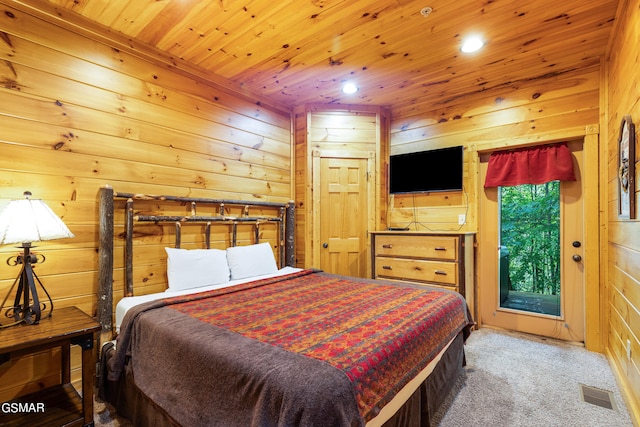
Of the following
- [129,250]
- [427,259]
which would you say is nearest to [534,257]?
[427,259]

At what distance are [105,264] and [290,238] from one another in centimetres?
188

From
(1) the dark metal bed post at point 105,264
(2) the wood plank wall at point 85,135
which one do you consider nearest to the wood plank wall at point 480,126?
(2) the wood plank wall at point 85,135

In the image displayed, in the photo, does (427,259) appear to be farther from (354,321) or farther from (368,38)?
(368,38)

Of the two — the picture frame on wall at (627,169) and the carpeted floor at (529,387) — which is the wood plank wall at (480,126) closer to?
the picture frame on wall at (627,169)

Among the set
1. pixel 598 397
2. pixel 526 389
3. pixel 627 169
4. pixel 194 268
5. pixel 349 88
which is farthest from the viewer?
pixel 349 88

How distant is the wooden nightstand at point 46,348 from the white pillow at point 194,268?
2.16ft

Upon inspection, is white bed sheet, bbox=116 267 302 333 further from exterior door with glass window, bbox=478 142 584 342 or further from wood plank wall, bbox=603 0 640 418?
wood plank wall, bbox=603 0 640 418

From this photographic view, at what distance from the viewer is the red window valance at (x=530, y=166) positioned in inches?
121

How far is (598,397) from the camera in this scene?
2111 millimetres

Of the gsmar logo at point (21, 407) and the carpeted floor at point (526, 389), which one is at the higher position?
the gsmar logo at point (21, 407)

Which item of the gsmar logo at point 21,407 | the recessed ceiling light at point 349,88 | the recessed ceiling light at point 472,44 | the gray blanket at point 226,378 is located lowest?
the gsmar logo at point 21,407

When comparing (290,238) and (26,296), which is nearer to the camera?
(26,296)

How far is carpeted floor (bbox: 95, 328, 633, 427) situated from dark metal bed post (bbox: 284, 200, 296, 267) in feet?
6.62

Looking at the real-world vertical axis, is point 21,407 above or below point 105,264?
below
